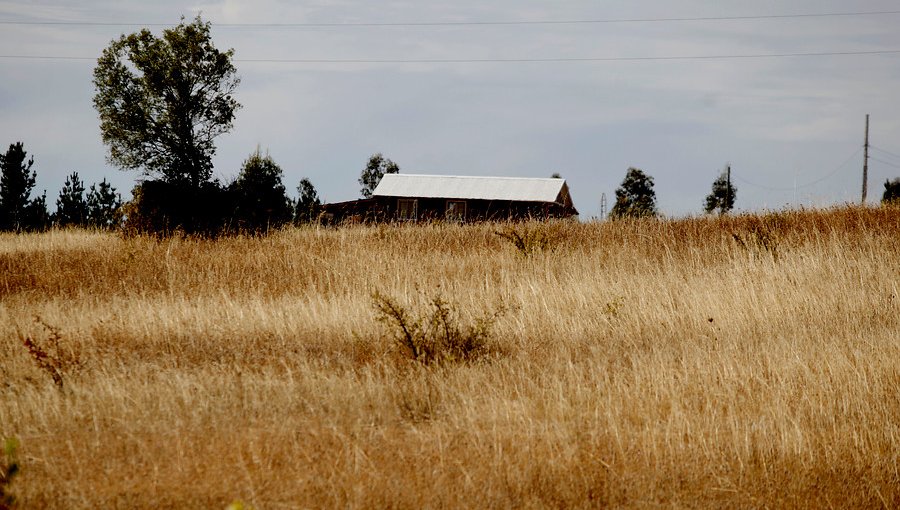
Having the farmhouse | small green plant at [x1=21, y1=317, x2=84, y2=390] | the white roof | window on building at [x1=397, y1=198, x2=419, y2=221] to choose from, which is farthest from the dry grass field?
window on building at [x1=397, y1=198, x2=419, y2=221]

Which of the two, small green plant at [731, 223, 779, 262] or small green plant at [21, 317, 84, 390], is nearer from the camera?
small green plant at [21, 317, 84, 390]

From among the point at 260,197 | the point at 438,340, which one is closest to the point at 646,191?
the point at 260,197

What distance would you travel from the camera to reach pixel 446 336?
8398 mm

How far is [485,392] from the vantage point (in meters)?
6.66

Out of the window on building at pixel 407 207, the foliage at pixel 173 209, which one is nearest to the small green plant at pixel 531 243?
the foliage at pixel 173 209

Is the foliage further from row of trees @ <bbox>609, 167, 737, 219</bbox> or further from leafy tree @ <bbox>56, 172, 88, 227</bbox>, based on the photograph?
row of trees @ <bbox>609, 167, 737, 219</bbox>

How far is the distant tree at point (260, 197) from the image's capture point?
2516 centimetres

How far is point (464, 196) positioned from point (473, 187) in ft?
3.57

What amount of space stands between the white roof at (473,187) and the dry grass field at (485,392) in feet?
122

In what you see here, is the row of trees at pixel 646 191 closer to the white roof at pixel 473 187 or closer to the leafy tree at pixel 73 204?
the white roof at pixel 473 187

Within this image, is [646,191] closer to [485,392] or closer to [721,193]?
[721,193]

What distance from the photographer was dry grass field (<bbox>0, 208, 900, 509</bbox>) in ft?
15.6

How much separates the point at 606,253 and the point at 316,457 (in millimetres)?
11352

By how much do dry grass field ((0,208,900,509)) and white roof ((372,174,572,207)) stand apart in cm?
3721
